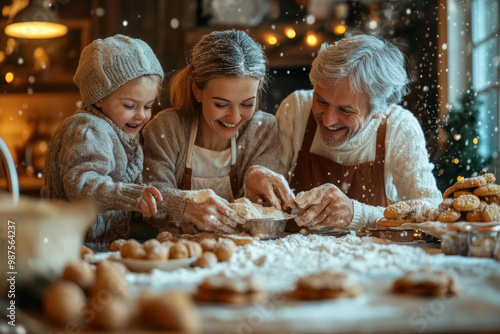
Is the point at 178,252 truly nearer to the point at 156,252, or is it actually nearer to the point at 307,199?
the point at 156,252

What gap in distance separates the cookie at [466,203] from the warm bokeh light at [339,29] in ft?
8.28

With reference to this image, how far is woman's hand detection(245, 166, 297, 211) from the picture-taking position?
188 centimetres

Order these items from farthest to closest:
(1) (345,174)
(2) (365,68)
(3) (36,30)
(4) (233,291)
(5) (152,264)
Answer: (3) (36,30), (1) (345,174), (2) (365,68), (5) (152,264), (4) (233,291)

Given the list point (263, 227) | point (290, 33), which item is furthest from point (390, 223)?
point (290, 33)

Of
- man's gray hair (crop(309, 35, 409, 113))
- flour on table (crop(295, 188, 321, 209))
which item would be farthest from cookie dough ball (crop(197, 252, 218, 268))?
man's gray hair (crop(309, 35, 409, 113))

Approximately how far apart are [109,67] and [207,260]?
854 millimetres

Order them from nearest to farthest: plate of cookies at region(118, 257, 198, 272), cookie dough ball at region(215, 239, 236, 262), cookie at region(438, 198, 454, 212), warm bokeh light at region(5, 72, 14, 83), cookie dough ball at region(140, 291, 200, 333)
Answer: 1. cookie dough ball at region(140, 291, 200, 333)
2. plate of cookies at region(118, 257, 198, 272)
3. cookie dough ball at region(215, 239, 236, 262)
4. cookie at region(438, 198, 454, 212)
5. warm bokeh light at region(5, 72, 14, 83)

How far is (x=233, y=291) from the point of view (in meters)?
0.89

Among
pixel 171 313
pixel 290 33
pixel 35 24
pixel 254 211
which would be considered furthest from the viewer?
pixel 290 33

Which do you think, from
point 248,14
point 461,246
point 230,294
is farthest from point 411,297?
point 248,14

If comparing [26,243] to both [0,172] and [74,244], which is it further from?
[0,172]

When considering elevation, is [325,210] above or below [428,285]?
below

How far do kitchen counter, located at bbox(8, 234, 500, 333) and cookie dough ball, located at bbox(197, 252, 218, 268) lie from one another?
1cm

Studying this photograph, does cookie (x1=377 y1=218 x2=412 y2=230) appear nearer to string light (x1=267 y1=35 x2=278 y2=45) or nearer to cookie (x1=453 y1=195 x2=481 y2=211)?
cookie (x1=453 y1=195 x2=481 y2=211)
